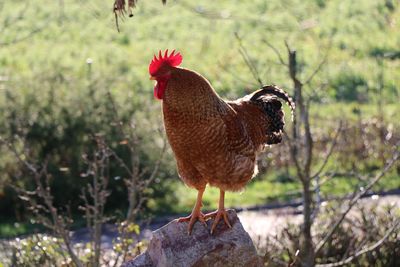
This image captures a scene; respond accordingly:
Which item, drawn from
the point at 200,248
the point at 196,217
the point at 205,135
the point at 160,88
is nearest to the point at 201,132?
the point at 205,135

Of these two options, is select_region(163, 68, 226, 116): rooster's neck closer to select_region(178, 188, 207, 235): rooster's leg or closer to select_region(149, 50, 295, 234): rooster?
select_region(149, 50, 295, 234): rooster

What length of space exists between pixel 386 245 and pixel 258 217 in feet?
12.7

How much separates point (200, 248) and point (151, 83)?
1306cm

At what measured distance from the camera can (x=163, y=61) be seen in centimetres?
535

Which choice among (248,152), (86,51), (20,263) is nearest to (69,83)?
(20,263)

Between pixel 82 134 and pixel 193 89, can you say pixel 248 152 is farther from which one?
pixel 82 134

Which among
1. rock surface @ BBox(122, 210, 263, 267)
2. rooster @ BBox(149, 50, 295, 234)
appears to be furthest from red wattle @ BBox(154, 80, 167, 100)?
rock surface @ BBox(122, 210, 263, 267)

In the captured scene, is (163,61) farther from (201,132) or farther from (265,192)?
(265,192)

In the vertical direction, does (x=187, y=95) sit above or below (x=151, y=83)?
below

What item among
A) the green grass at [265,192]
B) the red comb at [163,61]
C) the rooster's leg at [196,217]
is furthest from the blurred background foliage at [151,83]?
the red comb at [163,61]

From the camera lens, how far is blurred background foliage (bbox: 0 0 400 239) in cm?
1229

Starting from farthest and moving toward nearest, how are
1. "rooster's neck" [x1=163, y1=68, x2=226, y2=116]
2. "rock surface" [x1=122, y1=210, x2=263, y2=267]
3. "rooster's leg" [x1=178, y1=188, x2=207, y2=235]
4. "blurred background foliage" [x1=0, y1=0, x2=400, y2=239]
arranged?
1. "blurred background foliage" [x1=0, y1=0, x2=400, y2=239]
2. "rooster's leg" [x1=178, y1=188, x2=207, y2=235]
3. "rock surface" [x1=122, y1=210, x2=263, y2=267]
4. "rooster's neck" [x1=163, y1=68, x2=226, y2=116]

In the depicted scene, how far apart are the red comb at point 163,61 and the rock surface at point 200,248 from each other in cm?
110

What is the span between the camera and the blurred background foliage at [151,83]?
1229 centimetres
